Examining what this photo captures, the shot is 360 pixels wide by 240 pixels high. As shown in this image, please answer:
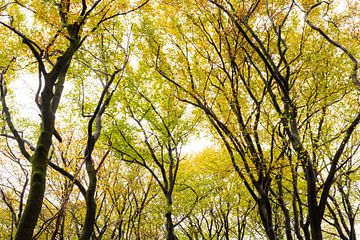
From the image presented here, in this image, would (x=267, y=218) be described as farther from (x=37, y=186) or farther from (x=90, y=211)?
(x=37, y=186)

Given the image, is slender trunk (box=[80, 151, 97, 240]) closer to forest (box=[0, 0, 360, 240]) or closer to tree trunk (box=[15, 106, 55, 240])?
forest (box=[0, 0, 360, 240])

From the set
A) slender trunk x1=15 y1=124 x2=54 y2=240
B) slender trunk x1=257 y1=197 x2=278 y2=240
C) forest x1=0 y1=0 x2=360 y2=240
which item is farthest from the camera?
slender trunk x1=257 y1=197 x2=278 y2=240

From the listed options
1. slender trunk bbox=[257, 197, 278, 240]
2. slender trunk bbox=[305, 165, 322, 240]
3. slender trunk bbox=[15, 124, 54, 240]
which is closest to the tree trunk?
slender trunk bbox=[15, 124, 54, 240]

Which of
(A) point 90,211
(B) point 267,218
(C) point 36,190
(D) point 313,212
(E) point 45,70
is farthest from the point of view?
(B) point 267,218

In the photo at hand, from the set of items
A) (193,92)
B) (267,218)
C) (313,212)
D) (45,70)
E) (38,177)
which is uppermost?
(193,92)

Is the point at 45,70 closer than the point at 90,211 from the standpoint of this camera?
Yes

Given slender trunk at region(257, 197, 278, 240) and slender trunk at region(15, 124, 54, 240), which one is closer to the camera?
slender trunk at region(15, 124, 54, 240)

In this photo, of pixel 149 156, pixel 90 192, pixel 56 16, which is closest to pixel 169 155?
pixel 149 156

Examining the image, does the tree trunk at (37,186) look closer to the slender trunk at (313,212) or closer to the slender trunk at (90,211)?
the slender trunk at (90,211)

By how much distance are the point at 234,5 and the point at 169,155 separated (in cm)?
708

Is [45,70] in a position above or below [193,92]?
below

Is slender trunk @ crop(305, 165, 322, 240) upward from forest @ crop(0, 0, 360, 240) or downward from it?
downward

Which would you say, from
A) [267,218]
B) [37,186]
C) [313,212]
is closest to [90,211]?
[37,186]

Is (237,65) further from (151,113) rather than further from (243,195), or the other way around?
(243,195)
